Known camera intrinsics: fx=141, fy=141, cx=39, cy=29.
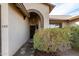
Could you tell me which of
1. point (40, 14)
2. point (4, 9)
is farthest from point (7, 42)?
point (40, 14)

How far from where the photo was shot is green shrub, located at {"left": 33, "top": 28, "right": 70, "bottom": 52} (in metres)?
8.23

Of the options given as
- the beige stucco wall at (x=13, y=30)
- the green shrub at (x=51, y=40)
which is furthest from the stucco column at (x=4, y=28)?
the green shrub at (x=51, y=40)

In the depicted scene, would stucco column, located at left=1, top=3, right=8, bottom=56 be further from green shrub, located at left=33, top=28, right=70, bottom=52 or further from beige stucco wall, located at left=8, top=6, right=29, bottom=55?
green shrub, located at left=33, top=28, right=70, bottom=52

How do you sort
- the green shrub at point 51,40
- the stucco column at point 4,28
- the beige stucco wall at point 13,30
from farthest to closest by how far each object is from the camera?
the green shrub at point 51,40 < the beige stucco wall at point 13,30 < the stucco column at point 4,28

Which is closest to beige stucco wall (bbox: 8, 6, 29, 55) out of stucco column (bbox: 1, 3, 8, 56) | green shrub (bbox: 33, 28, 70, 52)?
stucco column (bbox: 1, 3, 8, 56)

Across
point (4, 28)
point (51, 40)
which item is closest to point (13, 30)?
point (4, 28)

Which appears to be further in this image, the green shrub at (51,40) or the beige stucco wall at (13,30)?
the green shrub at (51,40)

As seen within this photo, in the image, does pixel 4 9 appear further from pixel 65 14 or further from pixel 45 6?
pixel 65 14

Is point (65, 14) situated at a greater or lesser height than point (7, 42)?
greater

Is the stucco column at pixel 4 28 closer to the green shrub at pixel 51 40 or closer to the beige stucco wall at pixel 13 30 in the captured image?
the beige stucco wall at pixel 13 30

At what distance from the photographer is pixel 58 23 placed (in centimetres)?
2259

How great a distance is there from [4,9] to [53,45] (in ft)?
11.3

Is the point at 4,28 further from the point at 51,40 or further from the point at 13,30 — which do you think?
the point at 51,40

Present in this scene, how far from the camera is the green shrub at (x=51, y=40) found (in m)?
8.23
